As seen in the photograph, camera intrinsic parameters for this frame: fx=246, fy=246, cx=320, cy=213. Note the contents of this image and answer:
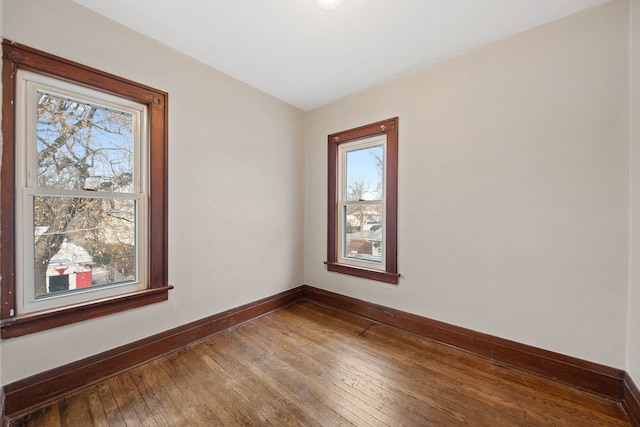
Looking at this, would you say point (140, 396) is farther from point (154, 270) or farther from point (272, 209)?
point (272, 209)

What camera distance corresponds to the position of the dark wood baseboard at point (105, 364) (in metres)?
1.48

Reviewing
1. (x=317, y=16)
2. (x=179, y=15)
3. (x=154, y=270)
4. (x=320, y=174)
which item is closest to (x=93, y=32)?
(x=179, y=15)

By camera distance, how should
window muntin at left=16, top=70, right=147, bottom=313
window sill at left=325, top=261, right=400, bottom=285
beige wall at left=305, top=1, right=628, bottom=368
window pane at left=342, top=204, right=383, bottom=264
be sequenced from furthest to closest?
window pane at left=342, top=204, right=383, bottom=264
window sill at left=325, top=261, right=400, bottom=285
beige wall at left=305, top=1, right=628, bottom=368
window muntin at left=16, top=70, right=147, bottom=313

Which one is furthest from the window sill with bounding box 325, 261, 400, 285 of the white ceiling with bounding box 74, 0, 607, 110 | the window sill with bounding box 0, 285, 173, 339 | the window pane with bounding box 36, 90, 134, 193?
the window pane with bounding box 36, 90, 134, 193

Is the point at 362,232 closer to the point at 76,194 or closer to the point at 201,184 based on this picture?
the point at 201,184

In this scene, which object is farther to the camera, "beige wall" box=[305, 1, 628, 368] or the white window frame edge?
the white window frame edge

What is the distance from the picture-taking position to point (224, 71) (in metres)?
2.50

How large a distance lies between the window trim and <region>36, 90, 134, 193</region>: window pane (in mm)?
142

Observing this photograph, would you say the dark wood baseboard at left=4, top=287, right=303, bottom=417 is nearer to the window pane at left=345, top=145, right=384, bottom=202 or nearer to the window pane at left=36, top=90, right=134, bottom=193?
the window pane at left=36, top=90, right=134, bottom=193

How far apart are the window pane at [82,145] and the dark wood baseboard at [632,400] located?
12.0ft

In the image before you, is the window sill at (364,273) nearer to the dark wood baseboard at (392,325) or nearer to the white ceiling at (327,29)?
the dark wood baseboard at (392,325)

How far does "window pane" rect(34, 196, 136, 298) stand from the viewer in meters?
1.61

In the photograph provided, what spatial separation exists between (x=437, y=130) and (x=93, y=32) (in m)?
2.83

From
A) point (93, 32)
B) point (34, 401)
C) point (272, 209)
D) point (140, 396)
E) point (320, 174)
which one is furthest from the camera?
point (320, 174)
